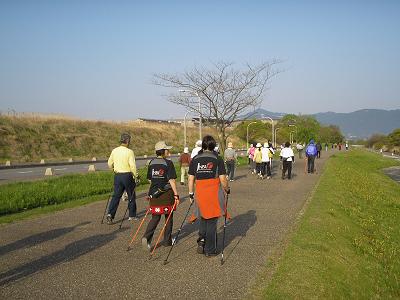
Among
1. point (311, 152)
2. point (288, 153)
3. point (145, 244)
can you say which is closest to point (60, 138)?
point (311, 152)

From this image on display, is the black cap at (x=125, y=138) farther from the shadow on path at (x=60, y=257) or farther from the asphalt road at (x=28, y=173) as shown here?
the asphalt road at (x=28, y=173)

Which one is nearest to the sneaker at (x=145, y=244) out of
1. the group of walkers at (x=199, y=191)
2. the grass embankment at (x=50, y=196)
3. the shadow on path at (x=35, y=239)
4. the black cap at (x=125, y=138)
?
the group of walkers at (x=199, y=191)

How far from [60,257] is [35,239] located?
1.42m

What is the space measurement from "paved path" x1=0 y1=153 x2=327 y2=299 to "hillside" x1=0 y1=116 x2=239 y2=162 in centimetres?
3157

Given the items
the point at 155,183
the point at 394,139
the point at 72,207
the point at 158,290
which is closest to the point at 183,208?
the point at 72,207

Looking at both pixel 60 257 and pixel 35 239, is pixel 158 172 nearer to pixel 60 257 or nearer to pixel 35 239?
pixel 60 257

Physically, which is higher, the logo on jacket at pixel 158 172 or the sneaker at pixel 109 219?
the logo on jacket at pixel 158 172

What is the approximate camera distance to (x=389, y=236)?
10055 mm

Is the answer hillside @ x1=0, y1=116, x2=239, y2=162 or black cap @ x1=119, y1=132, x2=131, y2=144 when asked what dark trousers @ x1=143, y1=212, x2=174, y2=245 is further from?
hillside @ x1=0, y1=116, x2=239, y2=162

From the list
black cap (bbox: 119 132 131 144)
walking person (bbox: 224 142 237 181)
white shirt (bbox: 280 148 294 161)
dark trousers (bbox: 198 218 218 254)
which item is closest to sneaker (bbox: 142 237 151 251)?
dark trousers (bbox: 198 218 218 254)

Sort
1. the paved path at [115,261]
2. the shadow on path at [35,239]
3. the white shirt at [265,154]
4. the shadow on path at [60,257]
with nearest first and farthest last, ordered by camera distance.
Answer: the paved path at [115,261], the shadow on path at [60,257], the shadow on path at [35,239], the white shirt at [265,154]

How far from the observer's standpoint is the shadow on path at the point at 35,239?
22.8ft

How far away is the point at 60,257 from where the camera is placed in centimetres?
641

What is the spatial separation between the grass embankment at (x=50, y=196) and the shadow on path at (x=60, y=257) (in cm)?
281
